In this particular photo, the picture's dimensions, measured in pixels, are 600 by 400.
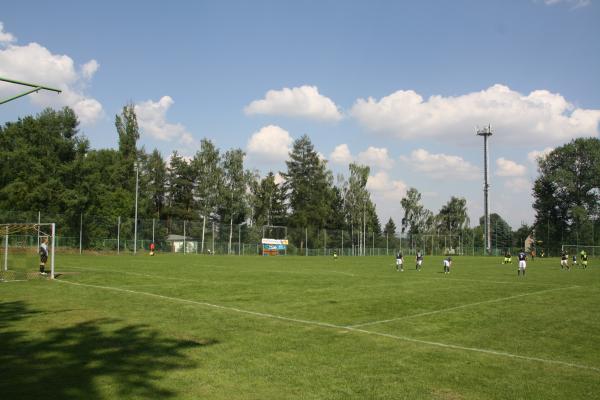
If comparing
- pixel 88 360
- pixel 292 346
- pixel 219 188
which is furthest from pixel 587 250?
pixel 88 360

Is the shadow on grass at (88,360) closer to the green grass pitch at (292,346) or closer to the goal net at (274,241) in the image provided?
the green grass pitch at (292,346)

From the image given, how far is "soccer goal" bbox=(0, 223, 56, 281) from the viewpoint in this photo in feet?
75.3

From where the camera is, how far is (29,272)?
80.3 ft

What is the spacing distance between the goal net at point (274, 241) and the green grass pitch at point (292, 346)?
5635 cm

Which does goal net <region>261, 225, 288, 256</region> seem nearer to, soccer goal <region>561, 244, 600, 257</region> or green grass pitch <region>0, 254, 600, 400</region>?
soccer goal <region>561, 244, 600, 257</region>

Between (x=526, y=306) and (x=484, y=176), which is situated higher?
(x=484, y=176)

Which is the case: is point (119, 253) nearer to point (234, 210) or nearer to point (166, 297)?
point (234, 210)

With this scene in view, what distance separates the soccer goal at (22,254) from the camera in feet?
75.3

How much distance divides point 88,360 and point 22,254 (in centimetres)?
2695

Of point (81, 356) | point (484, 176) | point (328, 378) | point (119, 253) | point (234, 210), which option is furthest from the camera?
point (484, 176)

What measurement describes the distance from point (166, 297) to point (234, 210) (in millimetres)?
66533

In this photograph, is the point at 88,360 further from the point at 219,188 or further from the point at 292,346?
the point at 219,188

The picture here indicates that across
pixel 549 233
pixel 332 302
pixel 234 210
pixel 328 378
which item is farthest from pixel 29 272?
pixel 549 233

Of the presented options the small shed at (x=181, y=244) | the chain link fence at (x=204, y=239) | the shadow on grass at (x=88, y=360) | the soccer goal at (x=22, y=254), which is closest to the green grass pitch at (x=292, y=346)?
the shadow on grass at (x=88, y=360)
